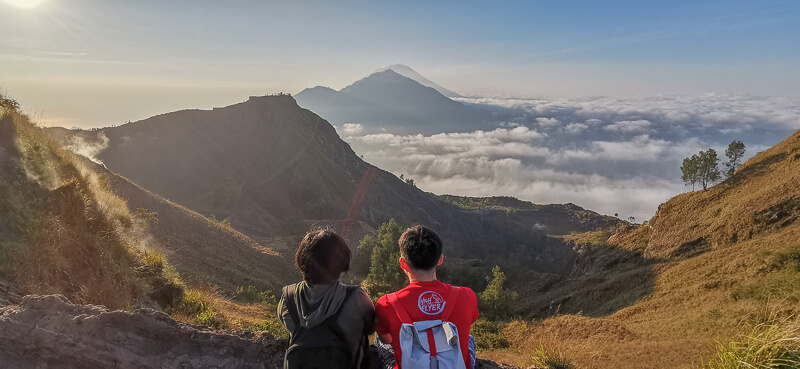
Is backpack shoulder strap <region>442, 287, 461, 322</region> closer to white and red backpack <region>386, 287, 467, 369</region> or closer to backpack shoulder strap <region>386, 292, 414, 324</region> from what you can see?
white and red backpack <region>386, 287, 467, 369</region>

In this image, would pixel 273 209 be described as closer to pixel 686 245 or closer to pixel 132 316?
pixel 686 245

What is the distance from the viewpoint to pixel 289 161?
250 ft

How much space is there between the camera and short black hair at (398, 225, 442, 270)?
3.62 meters

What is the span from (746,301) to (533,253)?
268ft

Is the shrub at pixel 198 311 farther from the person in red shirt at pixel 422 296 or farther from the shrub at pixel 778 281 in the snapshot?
the shrub at pixel 778 281

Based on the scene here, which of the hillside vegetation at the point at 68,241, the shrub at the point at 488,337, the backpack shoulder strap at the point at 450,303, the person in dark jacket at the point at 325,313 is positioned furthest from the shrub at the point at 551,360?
the shrub at the point at 488,337

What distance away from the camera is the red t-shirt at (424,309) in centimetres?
360

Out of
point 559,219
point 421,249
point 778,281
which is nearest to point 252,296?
point 421,249

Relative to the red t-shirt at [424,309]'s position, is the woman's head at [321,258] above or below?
above

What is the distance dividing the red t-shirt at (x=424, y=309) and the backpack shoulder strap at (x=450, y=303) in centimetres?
1

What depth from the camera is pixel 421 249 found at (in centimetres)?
362

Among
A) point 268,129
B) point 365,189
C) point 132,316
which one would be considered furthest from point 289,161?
point 132,316

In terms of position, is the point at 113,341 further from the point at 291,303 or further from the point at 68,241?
the point at 68,241

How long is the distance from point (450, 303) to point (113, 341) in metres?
4.02
